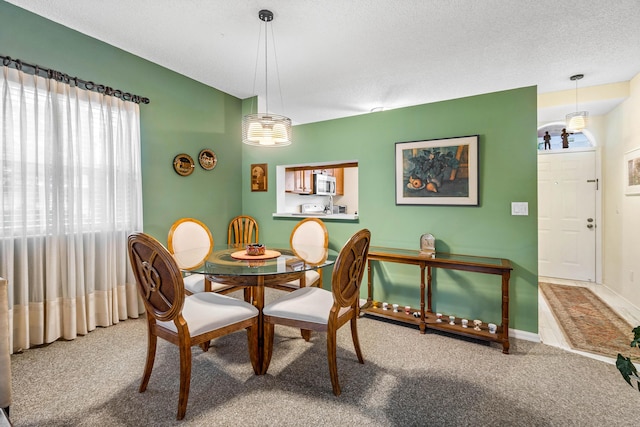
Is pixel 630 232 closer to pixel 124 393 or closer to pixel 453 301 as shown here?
pixel 453 301

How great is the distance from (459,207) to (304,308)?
6.30 ft

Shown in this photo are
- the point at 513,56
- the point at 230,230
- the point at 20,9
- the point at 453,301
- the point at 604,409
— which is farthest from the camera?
the point at 230,230

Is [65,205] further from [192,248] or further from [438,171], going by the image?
[438,171]

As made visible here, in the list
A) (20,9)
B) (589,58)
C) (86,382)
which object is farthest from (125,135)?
(589,58)

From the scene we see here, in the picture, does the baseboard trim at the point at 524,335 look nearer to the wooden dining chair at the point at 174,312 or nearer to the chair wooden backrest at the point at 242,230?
the wooden dining chair at the point at 174,312

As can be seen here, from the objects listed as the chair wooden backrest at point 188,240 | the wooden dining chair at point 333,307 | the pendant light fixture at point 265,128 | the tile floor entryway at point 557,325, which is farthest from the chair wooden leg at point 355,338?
the tile floor entryway at point 557,325

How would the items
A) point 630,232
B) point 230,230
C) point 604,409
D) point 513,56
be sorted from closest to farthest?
point 604,409 < point 513,56 < point 630,232 < point 230,230

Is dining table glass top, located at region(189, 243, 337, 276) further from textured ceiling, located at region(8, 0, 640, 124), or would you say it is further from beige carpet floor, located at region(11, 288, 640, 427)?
textured ceiling, located at region(8, 0, 640, 124)

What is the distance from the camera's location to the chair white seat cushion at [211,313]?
1.75 meters

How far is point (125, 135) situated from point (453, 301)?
3547mm

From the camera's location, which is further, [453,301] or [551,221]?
A: [551,221]

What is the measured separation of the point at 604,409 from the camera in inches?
68.5

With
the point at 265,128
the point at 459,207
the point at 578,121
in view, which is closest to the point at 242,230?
the point at 265,128

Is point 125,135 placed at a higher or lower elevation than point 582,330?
higher
